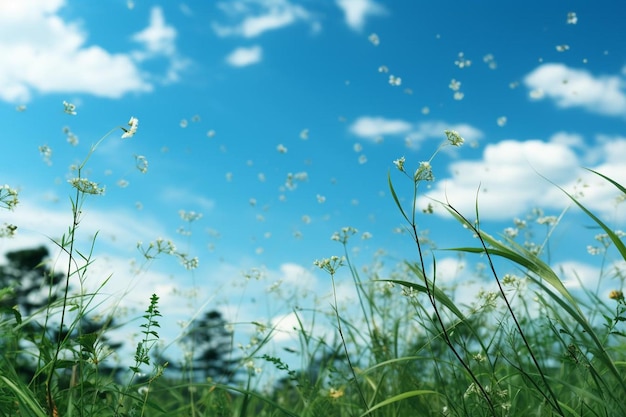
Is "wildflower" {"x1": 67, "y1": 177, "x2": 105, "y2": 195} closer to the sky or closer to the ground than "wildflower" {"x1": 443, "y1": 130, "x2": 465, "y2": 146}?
closer to the ground

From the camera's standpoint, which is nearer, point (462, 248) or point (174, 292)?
point (462, 248)

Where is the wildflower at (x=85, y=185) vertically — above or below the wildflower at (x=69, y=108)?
below

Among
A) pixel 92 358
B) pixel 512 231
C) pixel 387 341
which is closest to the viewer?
pixel 92 358

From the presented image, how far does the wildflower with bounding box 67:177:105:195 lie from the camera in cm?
182

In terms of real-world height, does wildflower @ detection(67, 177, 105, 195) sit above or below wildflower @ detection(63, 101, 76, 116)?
below

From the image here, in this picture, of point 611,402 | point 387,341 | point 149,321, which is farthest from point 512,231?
point 149,321

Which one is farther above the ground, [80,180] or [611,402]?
[80,180]

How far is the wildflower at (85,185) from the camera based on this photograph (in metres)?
1.82

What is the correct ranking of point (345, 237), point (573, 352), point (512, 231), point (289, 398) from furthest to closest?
point (289, 398), point (512, 231), point (345, 237), point (573, 352)

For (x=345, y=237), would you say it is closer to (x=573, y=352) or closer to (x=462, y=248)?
(x=462, y=248)

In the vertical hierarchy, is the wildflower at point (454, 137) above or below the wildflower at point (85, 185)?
above

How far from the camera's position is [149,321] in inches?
72.9

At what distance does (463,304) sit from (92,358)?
4.55 ft

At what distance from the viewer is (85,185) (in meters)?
1.84
